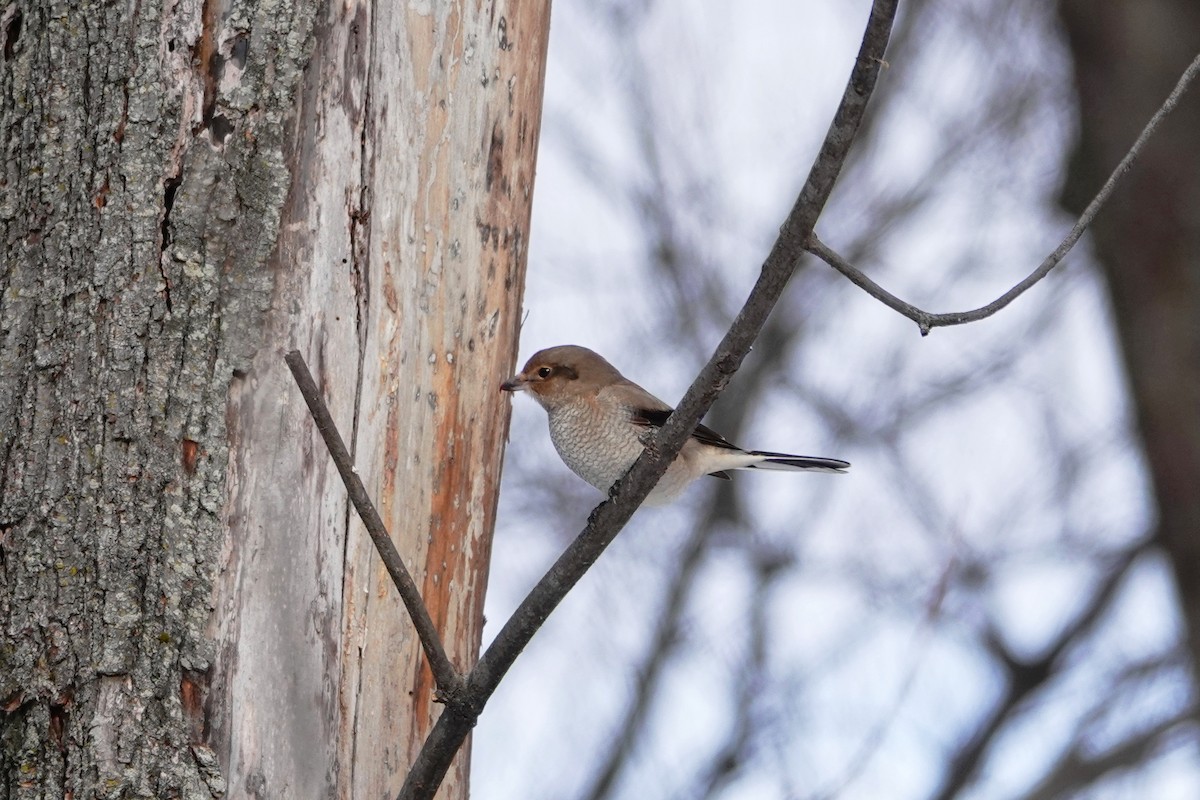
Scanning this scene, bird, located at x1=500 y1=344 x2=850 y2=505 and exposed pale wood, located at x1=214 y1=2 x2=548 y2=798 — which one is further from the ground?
bird, located at x1=500 y1=344 x2=850 y2=505

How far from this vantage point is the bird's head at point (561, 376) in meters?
4.33

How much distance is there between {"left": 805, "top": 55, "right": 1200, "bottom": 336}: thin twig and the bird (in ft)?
7.15

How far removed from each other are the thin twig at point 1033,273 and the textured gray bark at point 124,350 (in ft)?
3.57

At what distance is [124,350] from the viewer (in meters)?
2.34

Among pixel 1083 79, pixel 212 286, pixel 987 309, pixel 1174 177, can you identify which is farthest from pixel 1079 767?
pixel 212 286

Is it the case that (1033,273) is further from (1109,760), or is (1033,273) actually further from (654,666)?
(654,666)

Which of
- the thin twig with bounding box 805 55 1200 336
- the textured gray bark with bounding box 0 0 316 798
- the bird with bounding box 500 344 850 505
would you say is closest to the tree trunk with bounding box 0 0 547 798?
the textured gray bark with bounding box 0 0 316 798

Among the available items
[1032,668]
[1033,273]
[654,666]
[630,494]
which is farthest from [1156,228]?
[654,666]

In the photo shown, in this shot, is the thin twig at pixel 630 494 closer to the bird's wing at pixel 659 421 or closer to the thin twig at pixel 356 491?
the thin twig at pixel 356 491

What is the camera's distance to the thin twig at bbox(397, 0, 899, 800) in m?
1.87

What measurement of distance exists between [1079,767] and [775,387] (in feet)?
→ 9.35

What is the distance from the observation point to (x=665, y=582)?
25.9ft

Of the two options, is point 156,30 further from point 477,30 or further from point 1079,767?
point 1079,767

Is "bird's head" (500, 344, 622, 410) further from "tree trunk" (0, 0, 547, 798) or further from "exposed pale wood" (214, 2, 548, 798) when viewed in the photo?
"tree trunk" (0, 0, 547, 798)
